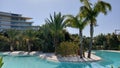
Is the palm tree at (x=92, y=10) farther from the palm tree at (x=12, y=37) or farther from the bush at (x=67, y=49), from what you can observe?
the palm tree at (x=12, y=37)

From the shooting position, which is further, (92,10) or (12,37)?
(12,37)

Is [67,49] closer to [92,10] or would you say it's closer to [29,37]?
[92,10]

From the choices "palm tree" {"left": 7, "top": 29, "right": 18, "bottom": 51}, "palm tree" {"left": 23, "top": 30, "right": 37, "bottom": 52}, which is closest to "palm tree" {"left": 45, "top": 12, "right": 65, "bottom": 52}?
"palm tree" {"left": 23, "top": 30, "right": 37, "bottom": 52}

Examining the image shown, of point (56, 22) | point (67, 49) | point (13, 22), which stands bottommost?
point (67, 49)

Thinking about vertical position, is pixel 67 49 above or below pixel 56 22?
below

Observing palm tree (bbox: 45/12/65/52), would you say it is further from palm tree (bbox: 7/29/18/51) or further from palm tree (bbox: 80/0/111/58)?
palm tree (bbox: 7/29/18/51)

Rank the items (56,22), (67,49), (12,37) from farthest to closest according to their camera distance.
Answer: (12,37)
(56,22)
(67,49)

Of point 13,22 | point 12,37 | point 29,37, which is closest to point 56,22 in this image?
point 29,37

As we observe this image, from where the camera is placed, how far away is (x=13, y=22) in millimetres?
83562

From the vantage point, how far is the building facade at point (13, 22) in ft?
265

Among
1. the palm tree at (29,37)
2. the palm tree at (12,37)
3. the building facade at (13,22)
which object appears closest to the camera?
→ the palm tree at (29,37)

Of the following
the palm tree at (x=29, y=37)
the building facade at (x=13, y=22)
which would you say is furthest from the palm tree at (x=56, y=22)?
the building facade at (x=13, y=22)

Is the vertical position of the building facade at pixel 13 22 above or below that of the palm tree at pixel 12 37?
above

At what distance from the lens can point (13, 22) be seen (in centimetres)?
8356
